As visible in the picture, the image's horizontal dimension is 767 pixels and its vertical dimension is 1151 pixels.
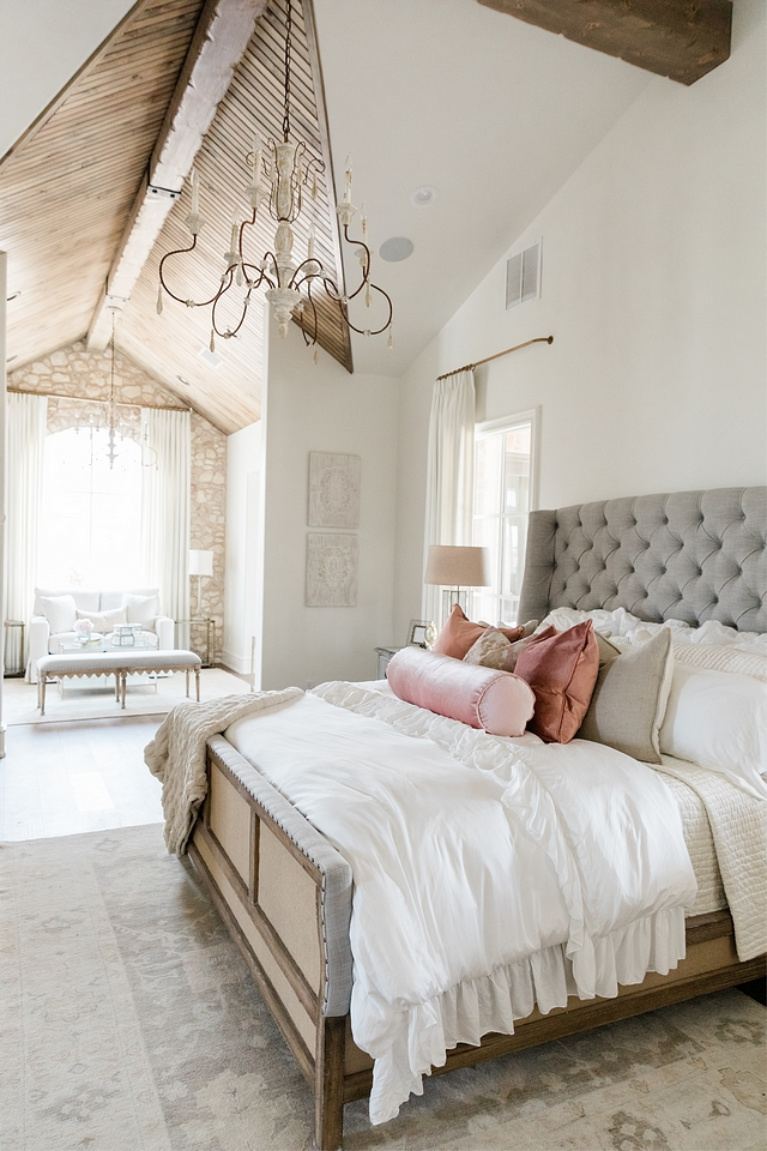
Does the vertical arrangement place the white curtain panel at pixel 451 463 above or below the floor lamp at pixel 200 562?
above

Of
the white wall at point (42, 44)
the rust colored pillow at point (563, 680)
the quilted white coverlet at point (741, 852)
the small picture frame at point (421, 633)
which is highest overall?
the white wall at point (42, 44)

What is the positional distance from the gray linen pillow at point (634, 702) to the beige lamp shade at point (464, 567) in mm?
1759

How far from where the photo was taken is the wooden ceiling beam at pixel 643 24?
2.80m

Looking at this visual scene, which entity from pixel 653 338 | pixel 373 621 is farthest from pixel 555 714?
pixel 373 621

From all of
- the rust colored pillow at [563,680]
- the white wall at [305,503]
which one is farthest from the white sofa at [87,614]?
the rust colored pillow at [563,680]

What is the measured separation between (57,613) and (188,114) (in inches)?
201

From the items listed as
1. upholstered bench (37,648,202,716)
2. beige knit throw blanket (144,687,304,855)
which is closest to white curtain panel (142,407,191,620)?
upholstered bench (37,648,202,716)

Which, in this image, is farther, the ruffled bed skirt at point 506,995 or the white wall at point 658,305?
the white wall at point 658,305

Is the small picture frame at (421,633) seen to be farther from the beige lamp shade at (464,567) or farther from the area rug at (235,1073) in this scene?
the area rug at (235,1073)

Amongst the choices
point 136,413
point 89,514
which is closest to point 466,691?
point 89,514

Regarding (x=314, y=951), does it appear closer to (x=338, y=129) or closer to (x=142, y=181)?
(x=338, y=129)

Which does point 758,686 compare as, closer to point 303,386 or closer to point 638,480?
point 638,480

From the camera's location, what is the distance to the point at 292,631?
5.52 metres

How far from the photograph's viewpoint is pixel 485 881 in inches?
68.8
